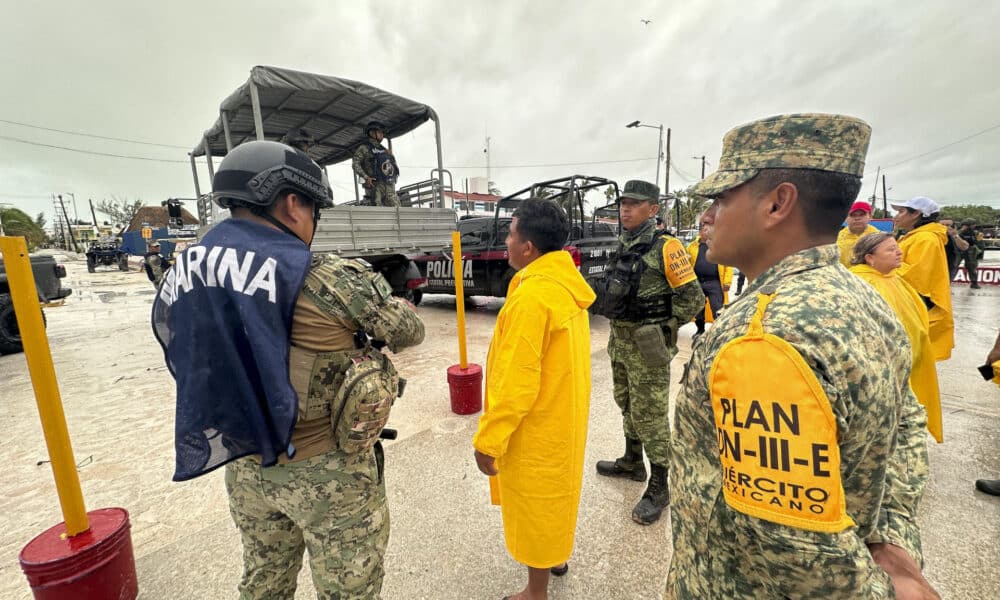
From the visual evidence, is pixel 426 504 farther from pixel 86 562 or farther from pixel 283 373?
pixel 283 373

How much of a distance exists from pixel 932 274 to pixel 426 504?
13.7ft

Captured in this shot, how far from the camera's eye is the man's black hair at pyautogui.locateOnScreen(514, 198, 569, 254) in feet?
5.43

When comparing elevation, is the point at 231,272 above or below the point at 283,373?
Answer: above

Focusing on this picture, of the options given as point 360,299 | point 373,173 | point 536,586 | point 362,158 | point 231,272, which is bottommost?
point 536,586

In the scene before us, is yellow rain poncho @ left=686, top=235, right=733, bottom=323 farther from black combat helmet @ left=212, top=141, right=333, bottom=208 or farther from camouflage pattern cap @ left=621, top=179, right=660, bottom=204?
black combat helmet @ left=212, top=141, right=333, bottom=208

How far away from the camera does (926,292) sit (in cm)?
309

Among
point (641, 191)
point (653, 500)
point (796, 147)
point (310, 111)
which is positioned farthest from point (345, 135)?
point (796, 147)

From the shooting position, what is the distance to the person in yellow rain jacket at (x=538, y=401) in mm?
1479

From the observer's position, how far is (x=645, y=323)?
2.53m

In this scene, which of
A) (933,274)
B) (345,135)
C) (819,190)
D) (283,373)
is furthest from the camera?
(345,135)

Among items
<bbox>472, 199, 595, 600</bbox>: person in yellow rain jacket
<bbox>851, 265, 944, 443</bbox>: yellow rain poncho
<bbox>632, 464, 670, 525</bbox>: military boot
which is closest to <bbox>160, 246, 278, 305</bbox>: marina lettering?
<bbox>472, 199, 595, 600</bbox>: person in yellow rain jacket

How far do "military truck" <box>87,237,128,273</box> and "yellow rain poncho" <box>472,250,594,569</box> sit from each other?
99.0ft

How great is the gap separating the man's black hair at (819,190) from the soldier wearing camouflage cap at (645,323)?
1.48 meters

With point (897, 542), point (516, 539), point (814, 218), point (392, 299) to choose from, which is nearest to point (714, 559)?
point (897, 542)
